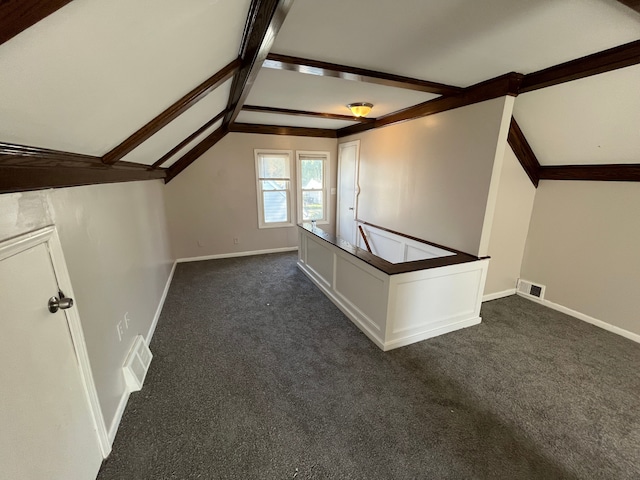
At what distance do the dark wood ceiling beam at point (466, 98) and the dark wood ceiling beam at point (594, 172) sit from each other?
4.03 feet

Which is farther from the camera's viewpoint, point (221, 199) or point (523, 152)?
point (221, 199)

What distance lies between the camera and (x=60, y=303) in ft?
3.90

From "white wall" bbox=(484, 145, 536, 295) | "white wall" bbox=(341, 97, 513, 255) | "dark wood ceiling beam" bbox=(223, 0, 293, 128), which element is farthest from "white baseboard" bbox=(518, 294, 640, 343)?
"dark wood ceiling beam" bbox=(223, 0, 293, 128)

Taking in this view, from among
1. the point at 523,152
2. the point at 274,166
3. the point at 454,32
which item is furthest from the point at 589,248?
the point at 274,166

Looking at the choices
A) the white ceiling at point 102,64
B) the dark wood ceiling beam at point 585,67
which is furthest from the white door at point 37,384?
the dark wood ceiling beam at point 585,67

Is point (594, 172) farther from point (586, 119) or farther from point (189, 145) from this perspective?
point (189, 145)

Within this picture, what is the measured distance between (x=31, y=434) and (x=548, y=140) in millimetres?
4313


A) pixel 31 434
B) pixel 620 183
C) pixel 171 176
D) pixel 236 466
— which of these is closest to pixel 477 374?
pixel 236 466

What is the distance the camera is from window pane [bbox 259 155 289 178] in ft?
16.0

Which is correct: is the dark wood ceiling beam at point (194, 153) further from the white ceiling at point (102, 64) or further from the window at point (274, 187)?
the white ceiling at point (102, 64)

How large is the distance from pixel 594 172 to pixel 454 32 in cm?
229

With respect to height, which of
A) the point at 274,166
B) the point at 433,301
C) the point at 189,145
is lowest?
the point at 433,301

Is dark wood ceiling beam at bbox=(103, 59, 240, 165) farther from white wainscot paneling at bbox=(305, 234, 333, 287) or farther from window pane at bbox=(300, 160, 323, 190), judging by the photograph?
window pane at bbox=(300, 160, 323, 190)

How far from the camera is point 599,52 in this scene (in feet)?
6.06
